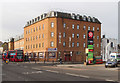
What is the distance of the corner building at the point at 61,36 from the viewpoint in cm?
5675

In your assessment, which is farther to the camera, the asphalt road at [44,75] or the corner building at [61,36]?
the corner building at [61,36]

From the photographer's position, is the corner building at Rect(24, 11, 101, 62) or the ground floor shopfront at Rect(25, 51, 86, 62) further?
the corner building at Rect(24, 11, 101, 62)

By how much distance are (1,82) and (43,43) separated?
47433mm

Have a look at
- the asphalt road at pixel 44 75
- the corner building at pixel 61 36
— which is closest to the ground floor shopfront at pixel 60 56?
the corner building at pixel 61 36

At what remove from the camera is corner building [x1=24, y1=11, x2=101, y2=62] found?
56750 mm

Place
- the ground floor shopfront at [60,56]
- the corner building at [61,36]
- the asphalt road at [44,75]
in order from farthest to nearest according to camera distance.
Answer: the corner building at [61,36] < the ground floor shopfront at [60,56] < the asphalt road at [44,75]

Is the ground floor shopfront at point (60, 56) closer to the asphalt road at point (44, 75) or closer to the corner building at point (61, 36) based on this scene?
the corner building at point (61, 36)

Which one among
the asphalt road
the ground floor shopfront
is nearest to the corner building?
the ground floor shopfront

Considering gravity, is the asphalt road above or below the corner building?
below

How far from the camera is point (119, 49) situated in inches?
3071

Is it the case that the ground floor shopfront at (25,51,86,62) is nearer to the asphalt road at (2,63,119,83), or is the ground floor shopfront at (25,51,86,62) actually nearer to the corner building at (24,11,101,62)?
the corner building at (24,11,101,62)

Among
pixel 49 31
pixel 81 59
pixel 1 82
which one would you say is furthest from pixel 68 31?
pixel 1 82

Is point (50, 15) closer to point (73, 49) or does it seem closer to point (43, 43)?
point (43, 43)

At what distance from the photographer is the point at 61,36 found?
189 ft
